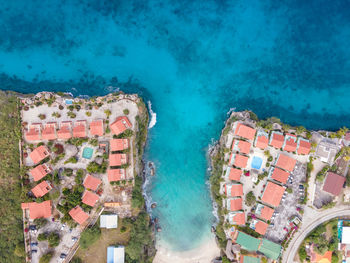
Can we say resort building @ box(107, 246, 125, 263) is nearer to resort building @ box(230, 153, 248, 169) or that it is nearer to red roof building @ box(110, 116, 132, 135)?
red roof building @ box(110, 116, 132, 135)

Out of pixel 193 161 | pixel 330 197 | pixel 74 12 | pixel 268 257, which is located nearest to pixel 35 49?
pixel 74 12

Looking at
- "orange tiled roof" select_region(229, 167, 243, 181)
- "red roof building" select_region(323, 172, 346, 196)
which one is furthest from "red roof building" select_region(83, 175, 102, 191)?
"red roof building" select_region(323, 172, 346, 196)

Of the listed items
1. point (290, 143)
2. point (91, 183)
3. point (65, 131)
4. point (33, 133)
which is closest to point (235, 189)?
point (290, 143)

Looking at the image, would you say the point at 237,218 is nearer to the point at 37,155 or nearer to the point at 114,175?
the point at 114,175

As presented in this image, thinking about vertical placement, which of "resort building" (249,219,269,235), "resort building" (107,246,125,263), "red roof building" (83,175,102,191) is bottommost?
"resort building" (107,246,125,263)

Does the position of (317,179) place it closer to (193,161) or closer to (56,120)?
(193,161)

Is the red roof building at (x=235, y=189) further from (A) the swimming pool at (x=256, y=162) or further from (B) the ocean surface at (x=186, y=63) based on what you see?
(B) the ocean surface at (x=186, y=63)
